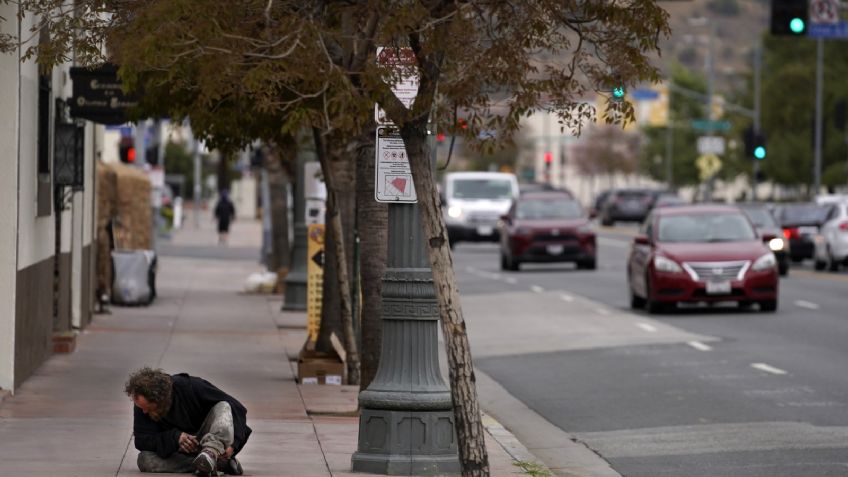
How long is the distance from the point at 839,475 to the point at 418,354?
3.00 metres

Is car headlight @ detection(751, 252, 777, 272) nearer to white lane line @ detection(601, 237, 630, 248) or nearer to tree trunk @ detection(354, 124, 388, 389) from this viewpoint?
tree trunk @ detection(354, 124, 388, 389)

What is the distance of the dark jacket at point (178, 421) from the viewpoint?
10.4 meters

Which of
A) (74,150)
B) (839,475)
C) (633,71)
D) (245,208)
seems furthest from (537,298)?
(245,208)

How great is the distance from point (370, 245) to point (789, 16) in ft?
62.6

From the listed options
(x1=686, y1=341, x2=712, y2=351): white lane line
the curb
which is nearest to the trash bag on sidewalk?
(x1=686, y1=341, x2=712, y2=351): white lane line

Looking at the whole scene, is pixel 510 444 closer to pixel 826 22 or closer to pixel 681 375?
pixel 681 375

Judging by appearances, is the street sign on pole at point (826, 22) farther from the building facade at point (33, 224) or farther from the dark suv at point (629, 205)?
the dark suv at point (629, 205)

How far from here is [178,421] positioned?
10.4 meters

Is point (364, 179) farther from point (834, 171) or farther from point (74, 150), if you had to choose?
point (834, 171)

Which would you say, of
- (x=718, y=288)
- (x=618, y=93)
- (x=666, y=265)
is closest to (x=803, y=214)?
(x=718, y=288)

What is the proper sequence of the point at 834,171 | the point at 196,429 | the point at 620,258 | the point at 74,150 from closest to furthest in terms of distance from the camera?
the point at 196,429
the point at 74,150
the point at 620,258
the point at 834,171

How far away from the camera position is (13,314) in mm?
14703

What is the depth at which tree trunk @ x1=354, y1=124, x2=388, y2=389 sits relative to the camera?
1369 centimetres

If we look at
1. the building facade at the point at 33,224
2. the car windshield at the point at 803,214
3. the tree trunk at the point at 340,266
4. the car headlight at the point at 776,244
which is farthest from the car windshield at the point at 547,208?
the tree trunk at the point at 340,266
